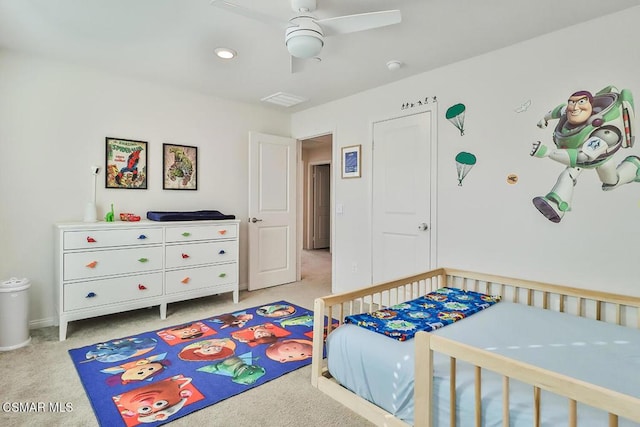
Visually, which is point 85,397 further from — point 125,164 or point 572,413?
point 572,413

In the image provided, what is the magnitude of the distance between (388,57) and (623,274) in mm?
2273

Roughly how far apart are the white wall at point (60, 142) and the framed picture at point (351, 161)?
167 cm

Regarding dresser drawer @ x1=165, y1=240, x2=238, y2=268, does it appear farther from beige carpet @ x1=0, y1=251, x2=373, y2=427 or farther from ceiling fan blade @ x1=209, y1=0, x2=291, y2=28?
ceiling fan blade @ x1=209, y1=0, x2=291, y2=28

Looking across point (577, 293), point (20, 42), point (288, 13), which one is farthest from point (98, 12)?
point (577, 293)

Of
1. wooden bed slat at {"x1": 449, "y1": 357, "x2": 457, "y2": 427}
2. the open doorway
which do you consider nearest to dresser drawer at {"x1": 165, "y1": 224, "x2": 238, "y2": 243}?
wooden bed slat at {"x1": 449, "y1": 357, "x2": 457, "y2": 427}

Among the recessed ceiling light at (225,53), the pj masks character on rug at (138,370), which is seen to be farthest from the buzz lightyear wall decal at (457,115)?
the pj masks character on rug at (138,370)

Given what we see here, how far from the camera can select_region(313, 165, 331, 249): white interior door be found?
311 inches

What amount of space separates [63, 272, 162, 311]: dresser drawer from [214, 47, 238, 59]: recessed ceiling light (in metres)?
2.01

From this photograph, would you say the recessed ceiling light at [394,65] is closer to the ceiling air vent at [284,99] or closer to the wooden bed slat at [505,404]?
the ceiling air vent at [284,99]

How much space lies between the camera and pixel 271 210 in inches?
173

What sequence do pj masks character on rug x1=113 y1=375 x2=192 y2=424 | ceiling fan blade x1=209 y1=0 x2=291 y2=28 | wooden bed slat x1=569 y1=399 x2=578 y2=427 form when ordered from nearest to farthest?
wooden bed slat x1=569 y1=399 x2=578 y2=427 < ceiling fan blade x1=209 y1=0 x2=291 y2=28 < pj masks character on rug x1=113 y1=375 x2=192 y2=424

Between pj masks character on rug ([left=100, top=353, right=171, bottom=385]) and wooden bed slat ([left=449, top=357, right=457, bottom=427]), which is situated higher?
wooden bed slat ([left=449, top=357, right=457, bottom=427])

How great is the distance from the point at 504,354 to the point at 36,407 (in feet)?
8.03

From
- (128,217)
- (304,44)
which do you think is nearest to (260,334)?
(128,217)
